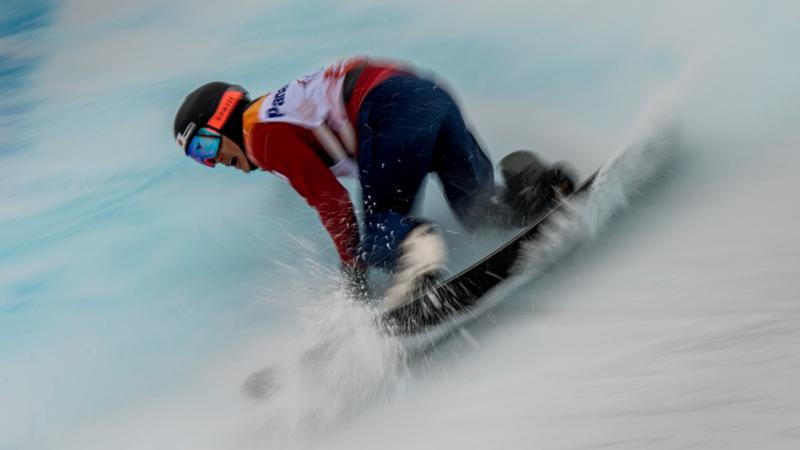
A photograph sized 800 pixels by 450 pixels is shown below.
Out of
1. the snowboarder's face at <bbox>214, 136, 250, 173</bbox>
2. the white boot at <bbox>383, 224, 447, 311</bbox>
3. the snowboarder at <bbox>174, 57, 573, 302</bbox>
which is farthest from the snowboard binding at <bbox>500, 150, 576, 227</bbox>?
the snowboarder's face at <bbox>214, 136, 250, 173</bbox>

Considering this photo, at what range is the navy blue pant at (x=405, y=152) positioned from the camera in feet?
7.60

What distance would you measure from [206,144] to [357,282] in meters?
0.65

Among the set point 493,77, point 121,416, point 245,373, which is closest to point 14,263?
point 121,416

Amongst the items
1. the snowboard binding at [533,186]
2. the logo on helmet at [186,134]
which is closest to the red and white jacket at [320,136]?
the logo on helmet at [186,134]

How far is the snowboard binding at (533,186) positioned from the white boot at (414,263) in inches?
16.9

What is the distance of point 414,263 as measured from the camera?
2.13 meters

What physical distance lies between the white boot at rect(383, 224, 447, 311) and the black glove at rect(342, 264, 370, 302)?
0.33 ft

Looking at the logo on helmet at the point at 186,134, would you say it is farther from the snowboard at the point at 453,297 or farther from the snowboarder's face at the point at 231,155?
the snowboard at the point at 453,297

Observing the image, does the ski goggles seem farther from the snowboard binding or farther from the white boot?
the snowboard binding

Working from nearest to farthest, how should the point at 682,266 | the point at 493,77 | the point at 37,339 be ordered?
the point at 682,266
the point at 37,339
the point at 493,77

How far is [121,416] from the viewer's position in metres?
2.49

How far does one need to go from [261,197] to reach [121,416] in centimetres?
112

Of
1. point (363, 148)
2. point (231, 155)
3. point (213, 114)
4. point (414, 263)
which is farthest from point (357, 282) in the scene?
point (213, 114)

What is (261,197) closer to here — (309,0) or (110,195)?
(110,195)
